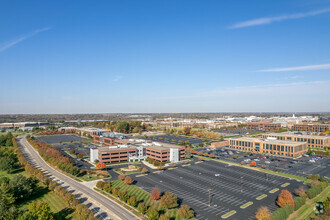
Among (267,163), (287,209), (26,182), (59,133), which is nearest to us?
(287,209)

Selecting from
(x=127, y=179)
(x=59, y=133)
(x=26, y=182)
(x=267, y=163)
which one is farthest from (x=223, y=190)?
(x=59, y=133)

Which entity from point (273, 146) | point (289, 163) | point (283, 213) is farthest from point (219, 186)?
point (273, 146)

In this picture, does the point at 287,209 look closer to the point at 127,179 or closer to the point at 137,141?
the point at 127,179

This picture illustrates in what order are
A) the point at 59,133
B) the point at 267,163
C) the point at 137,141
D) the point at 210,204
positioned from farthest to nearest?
1. the point at 59,133
2. the point at 137,141
3. the point at 267,163
4. the point at 210,204

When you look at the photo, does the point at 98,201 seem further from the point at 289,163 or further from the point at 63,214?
the point at 289,163

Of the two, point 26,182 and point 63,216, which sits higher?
point 26,182

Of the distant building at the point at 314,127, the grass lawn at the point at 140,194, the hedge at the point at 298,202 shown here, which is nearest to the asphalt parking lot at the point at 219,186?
the grass lawn at the point at 140,194

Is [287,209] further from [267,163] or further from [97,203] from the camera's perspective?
[267,163]

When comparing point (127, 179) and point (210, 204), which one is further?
point (127, 179)
